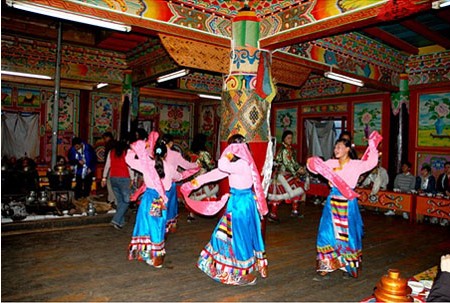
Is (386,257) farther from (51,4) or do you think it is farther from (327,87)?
(327,87)

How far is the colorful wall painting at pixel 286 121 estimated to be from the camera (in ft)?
38.5

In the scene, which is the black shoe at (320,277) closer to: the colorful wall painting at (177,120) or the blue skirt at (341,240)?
the blue skirt at (341,240)

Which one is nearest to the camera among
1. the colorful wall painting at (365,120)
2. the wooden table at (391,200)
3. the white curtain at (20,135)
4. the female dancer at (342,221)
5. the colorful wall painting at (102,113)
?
the female dancer at (342,221)

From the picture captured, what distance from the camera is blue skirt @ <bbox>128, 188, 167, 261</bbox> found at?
415cm

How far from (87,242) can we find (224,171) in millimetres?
2596

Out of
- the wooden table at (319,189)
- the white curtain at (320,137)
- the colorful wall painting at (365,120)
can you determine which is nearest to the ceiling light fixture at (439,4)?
the wooden table at (319,189)

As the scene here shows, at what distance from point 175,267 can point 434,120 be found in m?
7.33

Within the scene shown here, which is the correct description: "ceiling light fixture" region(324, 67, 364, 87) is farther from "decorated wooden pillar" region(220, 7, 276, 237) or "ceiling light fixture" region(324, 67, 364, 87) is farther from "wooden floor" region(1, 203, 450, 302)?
"wooden floor" region(1, 203, 450, 302)

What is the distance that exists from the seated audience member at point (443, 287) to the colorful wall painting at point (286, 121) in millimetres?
10195

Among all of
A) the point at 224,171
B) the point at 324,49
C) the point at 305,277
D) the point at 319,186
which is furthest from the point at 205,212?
the point at 319,186

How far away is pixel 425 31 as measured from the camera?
6523 millimetres

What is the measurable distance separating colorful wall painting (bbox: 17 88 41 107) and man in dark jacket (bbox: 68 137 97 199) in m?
4.79

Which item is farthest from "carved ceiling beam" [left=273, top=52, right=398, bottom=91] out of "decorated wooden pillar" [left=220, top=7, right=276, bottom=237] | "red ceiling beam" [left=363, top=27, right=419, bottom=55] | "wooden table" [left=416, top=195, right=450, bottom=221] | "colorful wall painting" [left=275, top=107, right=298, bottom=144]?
"colorful wall painting" [left=275, top=107, right=298, bottom=144]

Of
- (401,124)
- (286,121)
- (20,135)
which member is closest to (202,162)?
(401,124)
